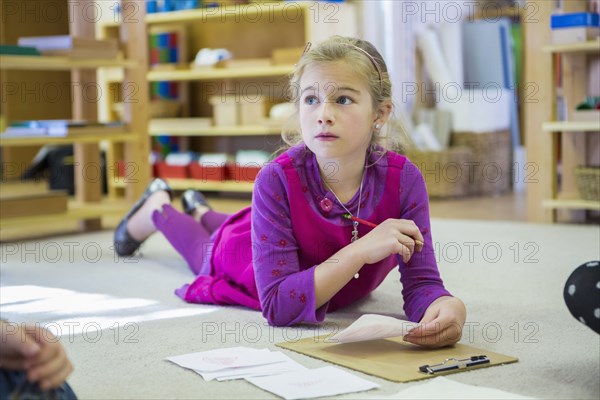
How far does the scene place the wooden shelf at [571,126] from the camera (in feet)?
10.1

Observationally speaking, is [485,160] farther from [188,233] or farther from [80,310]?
[80,310]

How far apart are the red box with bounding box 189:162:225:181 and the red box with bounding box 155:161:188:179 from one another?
0.04 meters

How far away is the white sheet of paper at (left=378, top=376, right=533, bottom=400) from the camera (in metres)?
1.19

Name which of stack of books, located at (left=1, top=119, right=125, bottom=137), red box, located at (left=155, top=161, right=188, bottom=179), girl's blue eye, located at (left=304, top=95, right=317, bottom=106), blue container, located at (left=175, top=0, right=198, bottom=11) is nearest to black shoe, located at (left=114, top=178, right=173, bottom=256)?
stack of books, located at (left=1, top=119, right=125, bottom=137)

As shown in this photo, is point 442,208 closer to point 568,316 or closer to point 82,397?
point 568,316

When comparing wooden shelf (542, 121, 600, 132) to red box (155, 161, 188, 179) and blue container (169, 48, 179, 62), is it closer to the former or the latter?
red box (155, 161, 188, 179)

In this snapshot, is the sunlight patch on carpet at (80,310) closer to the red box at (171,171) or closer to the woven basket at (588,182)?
the woven basket at (588,182)

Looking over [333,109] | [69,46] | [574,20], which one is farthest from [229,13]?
[333,109]

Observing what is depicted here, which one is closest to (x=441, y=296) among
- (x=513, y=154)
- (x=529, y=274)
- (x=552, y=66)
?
(x=529, y=274)

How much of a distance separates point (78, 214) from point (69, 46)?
60 cm

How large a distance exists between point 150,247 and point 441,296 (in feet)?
4.62

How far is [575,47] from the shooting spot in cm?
311

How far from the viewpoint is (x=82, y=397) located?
49.3 inches

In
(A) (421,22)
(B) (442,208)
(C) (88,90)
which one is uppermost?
(A) (421,22)
